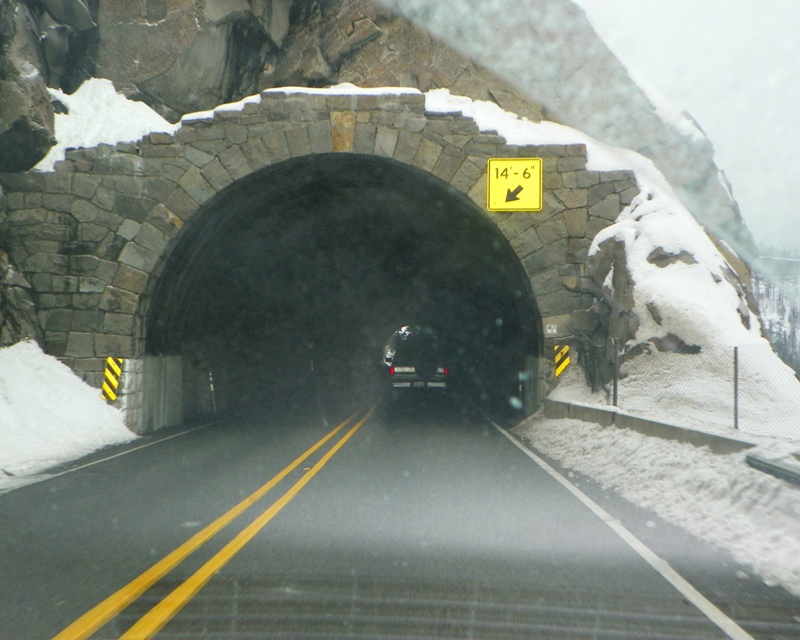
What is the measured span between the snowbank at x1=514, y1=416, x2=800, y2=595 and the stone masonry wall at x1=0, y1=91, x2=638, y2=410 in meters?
7.44

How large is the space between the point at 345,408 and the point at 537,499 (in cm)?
1710

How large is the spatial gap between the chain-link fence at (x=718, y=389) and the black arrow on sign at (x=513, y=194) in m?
4.69

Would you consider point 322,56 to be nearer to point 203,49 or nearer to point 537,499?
point 203,49

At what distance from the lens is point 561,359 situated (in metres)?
18.8

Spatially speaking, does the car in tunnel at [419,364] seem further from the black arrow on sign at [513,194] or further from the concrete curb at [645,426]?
the concrete curb at [645,426]

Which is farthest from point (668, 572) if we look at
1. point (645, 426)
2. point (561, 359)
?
point (561, 359)

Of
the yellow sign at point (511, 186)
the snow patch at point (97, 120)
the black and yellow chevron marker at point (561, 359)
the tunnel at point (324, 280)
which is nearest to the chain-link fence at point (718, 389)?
the black and yellow chevron marker at point (561, 359)

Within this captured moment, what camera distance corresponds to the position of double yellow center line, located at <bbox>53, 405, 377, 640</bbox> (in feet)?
15.0

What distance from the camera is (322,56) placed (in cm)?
2938

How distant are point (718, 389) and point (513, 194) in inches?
272

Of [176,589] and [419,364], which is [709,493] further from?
[419,364]

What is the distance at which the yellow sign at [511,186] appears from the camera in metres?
19.1

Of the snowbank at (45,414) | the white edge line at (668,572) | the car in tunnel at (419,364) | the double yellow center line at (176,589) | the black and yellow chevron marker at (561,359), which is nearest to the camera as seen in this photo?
the double yellow center line at (176,589)

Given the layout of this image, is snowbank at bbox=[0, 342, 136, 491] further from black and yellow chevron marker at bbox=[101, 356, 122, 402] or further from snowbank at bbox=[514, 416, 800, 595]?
snowbank at bbox=[514, 416, 800, 595]
